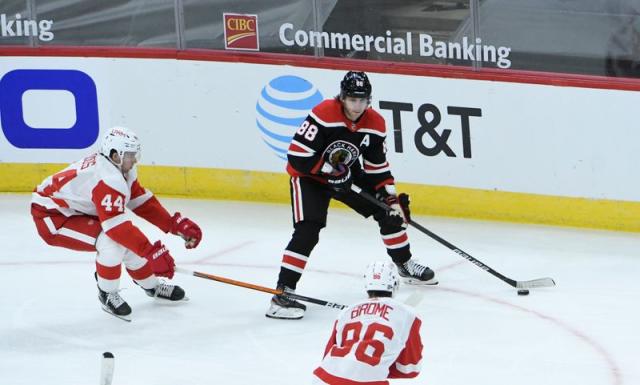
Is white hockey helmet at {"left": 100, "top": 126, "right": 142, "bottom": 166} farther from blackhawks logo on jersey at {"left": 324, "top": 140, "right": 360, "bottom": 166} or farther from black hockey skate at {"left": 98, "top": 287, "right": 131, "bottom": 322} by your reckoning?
blackhawks logo on jersey at {"left": 324, "top": 140, "right": 360, "bottom": 166}

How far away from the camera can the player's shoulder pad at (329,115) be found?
4988 mm

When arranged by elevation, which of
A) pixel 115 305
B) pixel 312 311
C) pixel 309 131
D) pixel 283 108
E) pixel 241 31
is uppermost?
pixel 241 31

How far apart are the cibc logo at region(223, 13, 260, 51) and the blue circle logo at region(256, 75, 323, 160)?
0.26 m

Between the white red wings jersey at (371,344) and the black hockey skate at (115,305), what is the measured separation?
1897mm

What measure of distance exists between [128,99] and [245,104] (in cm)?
69

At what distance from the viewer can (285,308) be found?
16.5 feet

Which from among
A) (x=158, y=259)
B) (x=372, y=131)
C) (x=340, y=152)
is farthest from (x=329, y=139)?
(x=158, y=259)

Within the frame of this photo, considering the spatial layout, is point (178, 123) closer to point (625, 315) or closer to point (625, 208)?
point (625, 208)

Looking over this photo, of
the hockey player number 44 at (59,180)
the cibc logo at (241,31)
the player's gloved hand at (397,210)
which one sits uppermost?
the cibc logo at (241,31)

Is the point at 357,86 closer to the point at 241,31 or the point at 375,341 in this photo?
the point at 375,341

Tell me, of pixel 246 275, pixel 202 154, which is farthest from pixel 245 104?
pixel 246 275

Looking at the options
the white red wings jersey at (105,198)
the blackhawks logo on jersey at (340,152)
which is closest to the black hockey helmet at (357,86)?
the blackhawks logo on jersey at (340,152)

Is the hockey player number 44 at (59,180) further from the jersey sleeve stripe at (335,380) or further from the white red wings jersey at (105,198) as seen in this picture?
the jersey sleeve stripe at (335,380)

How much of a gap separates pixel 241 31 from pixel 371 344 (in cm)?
408
